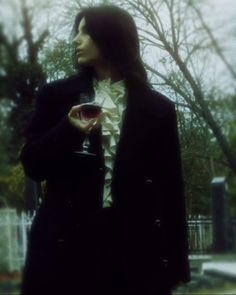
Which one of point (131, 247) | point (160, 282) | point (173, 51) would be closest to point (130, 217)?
point (131, 247)

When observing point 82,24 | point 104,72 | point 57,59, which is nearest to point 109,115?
point 104,72

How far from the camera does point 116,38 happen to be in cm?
186

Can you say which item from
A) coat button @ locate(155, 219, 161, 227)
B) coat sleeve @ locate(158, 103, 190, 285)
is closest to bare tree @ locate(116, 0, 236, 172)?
coat sleeve @ locate(158, 103, 190, 285)

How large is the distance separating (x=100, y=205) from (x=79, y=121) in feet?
0.76

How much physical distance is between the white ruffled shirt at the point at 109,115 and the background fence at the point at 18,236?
0.72 metres

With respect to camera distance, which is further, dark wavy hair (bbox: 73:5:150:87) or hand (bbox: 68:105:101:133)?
dark wavy hair (bbox: 73:5:150:87)

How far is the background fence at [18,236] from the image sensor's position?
7.91 ft

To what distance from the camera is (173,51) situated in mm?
2475

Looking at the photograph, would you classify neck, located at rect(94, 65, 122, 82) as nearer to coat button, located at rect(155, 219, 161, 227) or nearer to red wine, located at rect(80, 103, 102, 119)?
red wine, located at rect(80, 103, 102, 119)

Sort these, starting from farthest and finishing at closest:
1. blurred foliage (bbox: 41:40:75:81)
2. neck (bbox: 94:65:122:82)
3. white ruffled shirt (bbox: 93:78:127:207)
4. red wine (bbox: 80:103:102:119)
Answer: blurred foliage (bbox: 41:40:75:81)
neck (bbox: 94:65:122:82)
white ruffled shirt (bbox: 93:78:127:207)
red wine (bbox: 80:103:102:119)

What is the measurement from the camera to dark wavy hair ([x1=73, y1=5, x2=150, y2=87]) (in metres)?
1.83

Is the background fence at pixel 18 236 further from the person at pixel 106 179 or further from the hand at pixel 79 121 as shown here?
the hand at pixel 79 121

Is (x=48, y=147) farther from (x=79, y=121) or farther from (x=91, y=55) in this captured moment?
(x=91, y=55)

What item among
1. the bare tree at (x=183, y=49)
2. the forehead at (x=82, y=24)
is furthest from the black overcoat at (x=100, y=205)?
the bare tree at (x=183, y=49)
